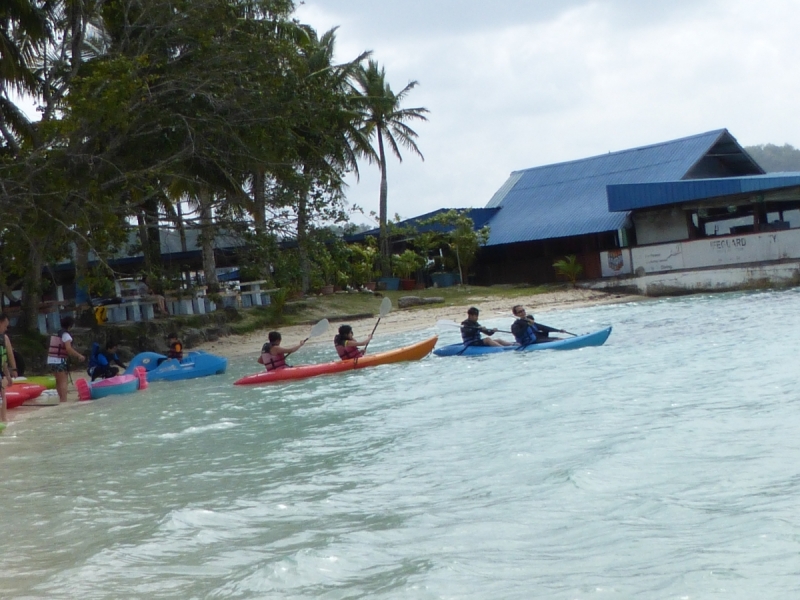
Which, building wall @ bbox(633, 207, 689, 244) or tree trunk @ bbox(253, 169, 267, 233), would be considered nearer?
tree trunk @ bbox(253, 169, 267, 233)

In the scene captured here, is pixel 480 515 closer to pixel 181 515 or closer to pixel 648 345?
pixel 181 515

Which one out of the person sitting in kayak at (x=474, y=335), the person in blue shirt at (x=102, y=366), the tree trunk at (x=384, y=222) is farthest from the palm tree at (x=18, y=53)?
the tree trunk at (x=384, y=222)

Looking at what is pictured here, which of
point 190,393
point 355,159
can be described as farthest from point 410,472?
point 355,159

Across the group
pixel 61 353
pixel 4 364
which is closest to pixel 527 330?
pixel 61 353

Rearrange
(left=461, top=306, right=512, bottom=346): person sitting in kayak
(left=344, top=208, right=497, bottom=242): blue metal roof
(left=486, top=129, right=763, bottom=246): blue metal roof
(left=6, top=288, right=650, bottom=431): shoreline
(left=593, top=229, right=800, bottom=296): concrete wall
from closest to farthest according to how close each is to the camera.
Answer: (left=461, top=306, right=512, bottom=346): person sitting in kayak
(left=6, top=288, right=650, bottom=431): shoreline
(left=593, top=229, right=800, bottom=296): concrete wall
(left=486, top=129, right=763, bottom=246): blue metal roof
(left=344, top=208, right=497, bottom=242): blue metal roof

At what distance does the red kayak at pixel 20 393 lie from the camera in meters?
14.4

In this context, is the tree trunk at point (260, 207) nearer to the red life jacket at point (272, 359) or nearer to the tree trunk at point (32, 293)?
the tree trunk at point (32, 293)

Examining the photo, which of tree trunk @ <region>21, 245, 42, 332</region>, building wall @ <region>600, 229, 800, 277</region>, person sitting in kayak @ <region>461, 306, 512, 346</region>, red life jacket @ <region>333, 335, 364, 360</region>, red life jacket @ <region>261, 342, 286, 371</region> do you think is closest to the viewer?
red life jacket @ <region>261, 342, 286, 371</region>

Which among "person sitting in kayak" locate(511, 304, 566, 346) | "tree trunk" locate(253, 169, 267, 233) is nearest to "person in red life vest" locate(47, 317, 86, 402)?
"tree trunk" locate(253, 169, 267, 233)

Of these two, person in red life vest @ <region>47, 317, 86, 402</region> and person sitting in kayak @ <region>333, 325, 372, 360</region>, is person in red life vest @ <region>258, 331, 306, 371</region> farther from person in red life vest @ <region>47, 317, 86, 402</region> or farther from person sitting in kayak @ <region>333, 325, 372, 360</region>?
person in red life vest @ <region>47, 317, 86, 402</region>

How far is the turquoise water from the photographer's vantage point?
5.20 metres

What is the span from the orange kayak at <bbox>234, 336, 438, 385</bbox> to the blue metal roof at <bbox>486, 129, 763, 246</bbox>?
1777 cm

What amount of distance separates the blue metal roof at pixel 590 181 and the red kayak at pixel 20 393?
22.0m

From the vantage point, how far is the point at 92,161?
17.9 metres
